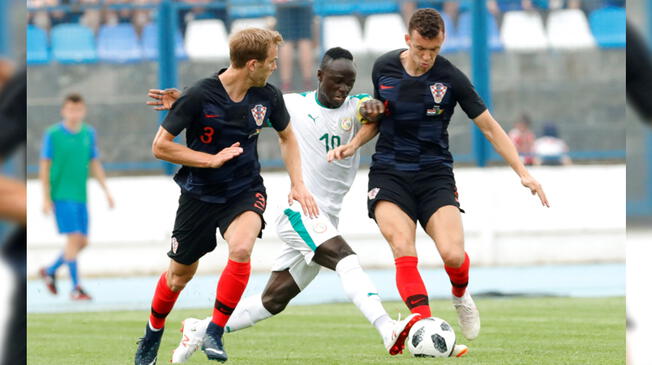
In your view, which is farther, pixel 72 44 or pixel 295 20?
pixel 72 44

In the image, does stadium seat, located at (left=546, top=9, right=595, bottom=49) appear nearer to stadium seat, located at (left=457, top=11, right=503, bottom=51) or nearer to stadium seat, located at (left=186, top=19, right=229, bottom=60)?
stadium seat, located at (left=457, top=11, right=503, bottom=51)

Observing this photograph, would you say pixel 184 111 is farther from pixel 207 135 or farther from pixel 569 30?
pixel 569 30

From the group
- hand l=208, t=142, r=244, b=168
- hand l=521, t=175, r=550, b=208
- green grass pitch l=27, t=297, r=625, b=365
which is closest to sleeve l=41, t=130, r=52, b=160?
green grass pitch l=27, t=297, r=625, b=365

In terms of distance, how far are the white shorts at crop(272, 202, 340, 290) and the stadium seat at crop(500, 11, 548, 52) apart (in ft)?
30.9

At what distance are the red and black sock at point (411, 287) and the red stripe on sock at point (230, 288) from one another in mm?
985

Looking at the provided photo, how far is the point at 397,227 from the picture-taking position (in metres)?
6.42

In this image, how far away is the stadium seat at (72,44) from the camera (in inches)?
600

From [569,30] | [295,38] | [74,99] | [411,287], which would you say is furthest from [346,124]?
[569,30]

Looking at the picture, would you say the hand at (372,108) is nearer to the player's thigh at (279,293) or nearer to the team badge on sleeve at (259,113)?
the team badge on sleeve at (259,113)

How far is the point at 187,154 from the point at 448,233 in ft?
5.62

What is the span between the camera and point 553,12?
50.9ft

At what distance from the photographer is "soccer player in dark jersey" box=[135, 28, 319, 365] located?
19.1 feet

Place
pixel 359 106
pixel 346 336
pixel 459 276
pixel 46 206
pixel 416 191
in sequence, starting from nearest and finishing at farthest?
pixel 416 191 → pixel 459 276 → pixel 359 106 → pixel 346 336 → pixel 46 206

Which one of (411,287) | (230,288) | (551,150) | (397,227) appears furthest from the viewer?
(551,150)
